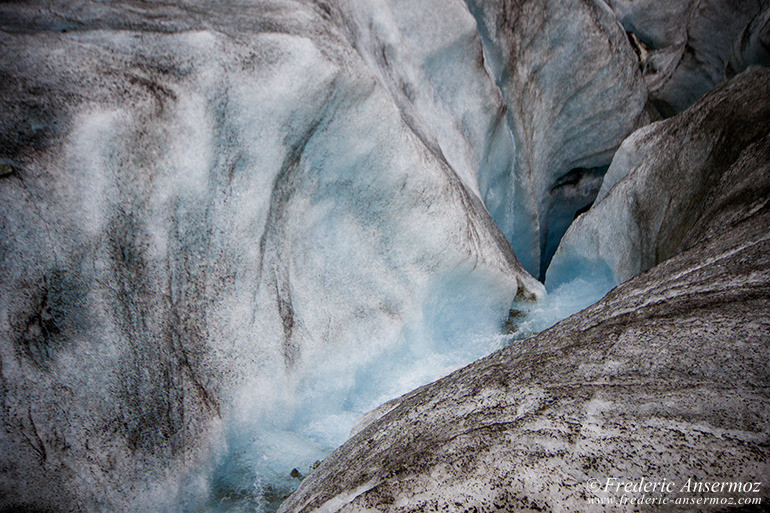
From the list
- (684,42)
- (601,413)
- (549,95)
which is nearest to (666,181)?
(549,95)

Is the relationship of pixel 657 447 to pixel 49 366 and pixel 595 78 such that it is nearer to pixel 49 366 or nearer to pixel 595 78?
pixel 49 366

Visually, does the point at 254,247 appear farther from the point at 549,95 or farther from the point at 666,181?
the point at 549,95

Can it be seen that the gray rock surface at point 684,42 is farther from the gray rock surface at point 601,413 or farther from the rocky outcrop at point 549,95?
the gray rock surface at point 601,413

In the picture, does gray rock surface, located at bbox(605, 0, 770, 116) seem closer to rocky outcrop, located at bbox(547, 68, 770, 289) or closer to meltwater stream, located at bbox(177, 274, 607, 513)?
rocky outcrop, located at bbox(547, 68, 770, 289)

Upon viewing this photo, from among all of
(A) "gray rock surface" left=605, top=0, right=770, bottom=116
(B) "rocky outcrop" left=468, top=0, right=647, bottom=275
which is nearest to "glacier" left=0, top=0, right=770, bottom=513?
(B) "rocky outcrop" left=468, top=0, right=647, bottom=275

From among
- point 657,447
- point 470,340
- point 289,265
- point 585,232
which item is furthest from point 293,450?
point 585,232

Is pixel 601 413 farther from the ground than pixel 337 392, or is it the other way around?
pixel 337 392
